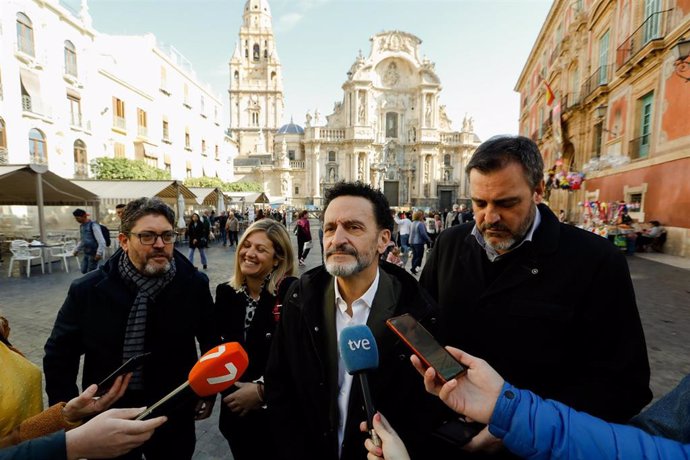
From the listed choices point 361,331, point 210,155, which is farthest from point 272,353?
point 210,155

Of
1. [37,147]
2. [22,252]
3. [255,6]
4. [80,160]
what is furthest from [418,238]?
[255,6]

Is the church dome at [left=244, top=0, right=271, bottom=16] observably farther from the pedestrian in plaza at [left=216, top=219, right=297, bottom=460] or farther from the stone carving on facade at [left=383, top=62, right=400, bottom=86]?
the pedestrian in plaza at [left=216, top=219, right=297, bottom=460]

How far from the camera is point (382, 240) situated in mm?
1916

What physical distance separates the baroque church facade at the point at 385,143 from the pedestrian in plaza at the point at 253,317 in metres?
40.4

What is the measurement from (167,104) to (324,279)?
2808 centimetres

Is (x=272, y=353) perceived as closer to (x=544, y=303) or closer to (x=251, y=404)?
(x=251, y=404)

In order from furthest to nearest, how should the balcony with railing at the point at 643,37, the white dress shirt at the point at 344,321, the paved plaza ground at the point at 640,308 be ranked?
the balcony with railing at the point at 643,37 < the paved plaza ground at the point at 640,308 < the white dress shirt at the point at 344,321

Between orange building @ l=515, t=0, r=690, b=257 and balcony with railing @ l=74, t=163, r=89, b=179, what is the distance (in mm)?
23843

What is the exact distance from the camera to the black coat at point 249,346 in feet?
7.04

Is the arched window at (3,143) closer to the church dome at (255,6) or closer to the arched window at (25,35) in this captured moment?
the arched window at (25,35)

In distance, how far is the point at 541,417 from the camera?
3.23ft

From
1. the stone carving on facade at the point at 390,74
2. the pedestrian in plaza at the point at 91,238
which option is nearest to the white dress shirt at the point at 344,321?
the pedestrian in plaza at the point at 91,238

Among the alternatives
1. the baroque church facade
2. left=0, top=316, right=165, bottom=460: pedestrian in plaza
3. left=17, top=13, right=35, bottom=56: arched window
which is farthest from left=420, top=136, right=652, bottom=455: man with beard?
the baroque church facade

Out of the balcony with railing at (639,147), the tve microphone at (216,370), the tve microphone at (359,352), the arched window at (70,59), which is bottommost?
the tve microphone at (216,370)
